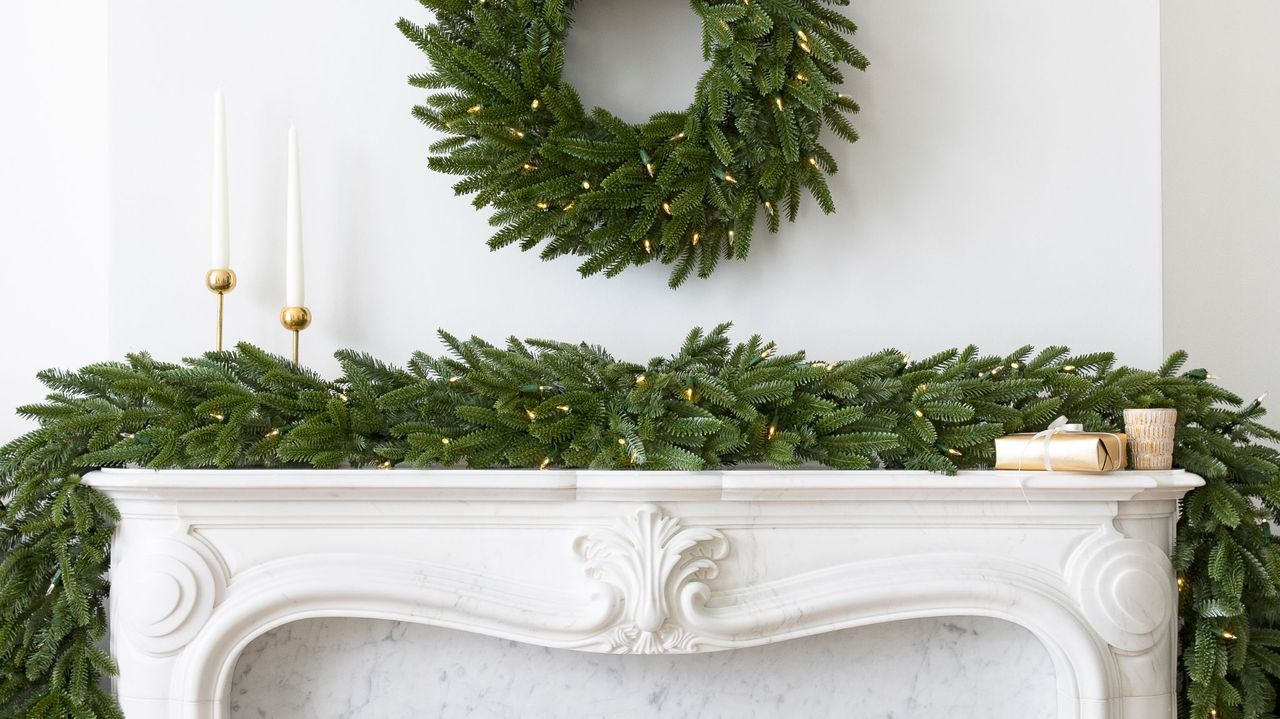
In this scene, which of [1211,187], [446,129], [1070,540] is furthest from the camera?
[1211,187]

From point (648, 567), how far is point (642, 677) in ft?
0.80

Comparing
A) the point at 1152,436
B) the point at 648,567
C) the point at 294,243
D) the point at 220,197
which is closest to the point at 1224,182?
the point at 1152,436

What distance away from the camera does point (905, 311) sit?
154 centimetres

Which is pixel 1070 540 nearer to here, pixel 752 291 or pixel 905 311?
pixel 905 311

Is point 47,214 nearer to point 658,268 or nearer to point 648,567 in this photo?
point 658,268

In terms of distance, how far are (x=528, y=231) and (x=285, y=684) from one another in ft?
2.55

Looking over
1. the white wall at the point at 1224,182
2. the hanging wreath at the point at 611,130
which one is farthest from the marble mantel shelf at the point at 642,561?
the white wall at the point at 1224,182

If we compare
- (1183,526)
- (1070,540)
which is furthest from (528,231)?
(1183,526)

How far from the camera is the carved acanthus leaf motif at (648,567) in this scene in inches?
47.6

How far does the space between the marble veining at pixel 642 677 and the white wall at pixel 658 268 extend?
48 centimetres

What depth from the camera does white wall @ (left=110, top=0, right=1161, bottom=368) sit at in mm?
1443

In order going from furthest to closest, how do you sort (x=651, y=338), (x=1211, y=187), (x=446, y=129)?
1. (x=1211, y=187)
2. (x=651, y=338)
3. (x=446, y=129)

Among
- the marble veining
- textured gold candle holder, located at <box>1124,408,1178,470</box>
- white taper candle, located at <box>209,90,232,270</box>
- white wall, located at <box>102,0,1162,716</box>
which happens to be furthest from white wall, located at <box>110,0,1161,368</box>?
the marble veining

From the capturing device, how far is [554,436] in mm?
1209
